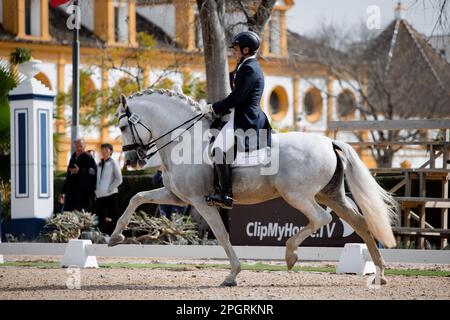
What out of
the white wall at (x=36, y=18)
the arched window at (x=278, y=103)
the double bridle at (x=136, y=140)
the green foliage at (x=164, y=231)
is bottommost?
the green foliage at (x=164, y=231)

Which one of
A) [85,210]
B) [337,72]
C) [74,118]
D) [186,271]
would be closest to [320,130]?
[337,72]

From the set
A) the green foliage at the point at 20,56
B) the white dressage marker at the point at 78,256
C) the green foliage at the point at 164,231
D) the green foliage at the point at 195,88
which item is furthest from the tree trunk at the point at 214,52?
the green foliage at the point at 195,88

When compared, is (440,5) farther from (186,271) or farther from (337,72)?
(337,72)

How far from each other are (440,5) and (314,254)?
15.5ft

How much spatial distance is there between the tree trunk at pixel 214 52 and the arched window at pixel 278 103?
34.6 m

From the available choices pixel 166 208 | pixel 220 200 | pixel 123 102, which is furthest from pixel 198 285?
pixel 166 208

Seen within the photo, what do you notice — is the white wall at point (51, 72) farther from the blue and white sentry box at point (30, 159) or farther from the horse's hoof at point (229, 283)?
the horse's hoof at point (229, 283)

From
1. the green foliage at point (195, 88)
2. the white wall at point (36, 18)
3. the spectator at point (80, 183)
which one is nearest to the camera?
the spectator at point (80, 183)

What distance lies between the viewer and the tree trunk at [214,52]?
2139 cm

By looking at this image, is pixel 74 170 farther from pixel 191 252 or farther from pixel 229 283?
pixel 229 283

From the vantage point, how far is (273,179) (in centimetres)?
1232

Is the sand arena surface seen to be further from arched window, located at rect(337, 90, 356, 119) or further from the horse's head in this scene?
arched window, located at rect(337, 90, 356, 119)

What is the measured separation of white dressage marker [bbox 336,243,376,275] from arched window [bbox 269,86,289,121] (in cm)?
4236

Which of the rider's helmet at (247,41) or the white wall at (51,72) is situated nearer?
the rider's helmet at (247,41)
